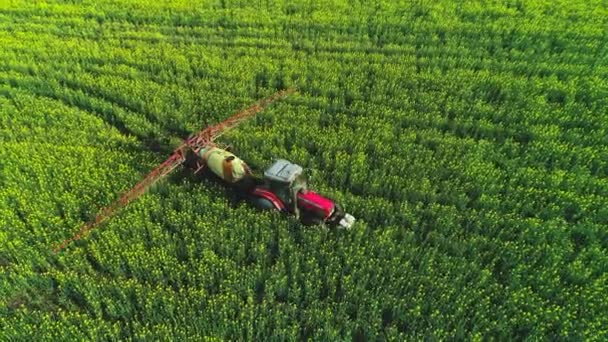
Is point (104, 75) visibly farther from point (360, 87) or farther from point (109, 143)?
point (360, 87)

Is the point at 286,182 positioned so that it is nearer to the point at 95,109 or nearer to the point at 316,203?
the point at 316,203

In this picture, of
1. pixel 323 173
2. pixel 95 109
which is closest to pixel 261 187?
pixel 323 173

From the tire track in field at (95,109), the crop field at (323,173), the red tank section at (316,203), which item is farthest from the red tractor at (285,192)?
the tire track in field at (95,109)

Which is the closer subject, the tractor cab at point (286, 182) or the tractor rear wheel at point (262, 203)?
the tractor cab at point (286, 182)

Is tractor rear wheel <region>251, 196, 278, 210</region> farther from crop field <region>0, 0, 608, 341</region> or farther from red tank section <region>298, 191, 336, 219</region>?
red tank section <region>298, 191, 336, 219</region>

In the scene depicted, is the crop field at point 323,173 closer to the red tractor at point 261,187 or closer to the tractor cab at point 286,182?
the red tractor at point 261,187

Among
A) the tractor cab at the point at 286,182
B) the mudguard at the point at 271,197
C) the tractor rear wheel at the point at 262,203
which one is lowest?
the tractor rear wheel at the point at 262,203

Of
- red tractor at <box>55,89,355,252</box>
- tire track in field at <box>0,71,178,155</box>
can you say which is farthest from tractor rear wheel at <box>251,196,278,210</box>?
tire track in field at <box>0,71,178,155</box>
